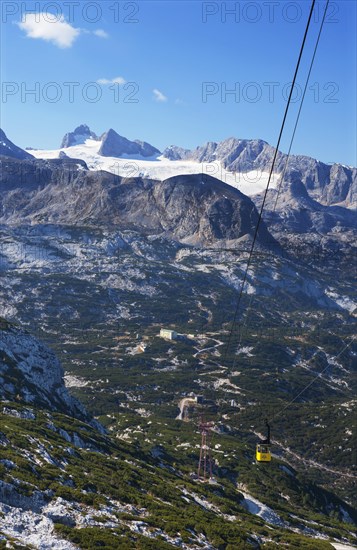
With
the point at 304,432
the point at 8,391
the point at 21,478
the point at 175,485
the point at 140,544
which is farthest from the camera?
the point at 304,432

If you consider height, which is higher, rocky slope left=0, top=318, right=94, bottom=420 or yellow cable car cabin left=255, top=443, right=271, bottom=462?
yellow cable car cabin left=255, top=443, right=271, bottom=462

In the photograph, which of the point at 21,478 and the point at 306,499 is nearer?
the point at 21,478

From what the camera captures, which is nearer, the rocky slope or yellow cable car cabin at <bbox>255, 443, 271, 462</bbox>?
yellow cable car cabin at <bbox>255, 443, 271, 462</bbox>

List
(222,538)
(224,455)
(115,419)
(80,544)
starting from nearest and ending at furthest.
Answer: (80,544) → (222,538) → (224,455) → (115,419)

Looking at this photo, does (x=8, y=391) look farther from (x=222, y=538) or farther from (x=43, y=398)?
(x=222, y=538)

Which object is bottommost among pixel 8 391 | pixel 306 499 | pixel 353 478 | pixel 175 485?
pixel 353 478

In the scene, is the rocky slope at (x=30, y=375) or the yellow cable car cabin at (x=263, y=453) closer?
the yellow cable car cabin at (x=263, y=453)

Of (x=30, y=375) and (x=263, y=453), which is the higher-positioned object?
(x=263, y=453)

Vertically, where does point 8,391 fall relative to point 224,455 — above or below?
above

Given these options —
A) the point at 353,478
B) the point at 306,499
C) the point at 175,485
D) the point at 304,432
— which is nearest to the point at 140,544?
the point at 175,485

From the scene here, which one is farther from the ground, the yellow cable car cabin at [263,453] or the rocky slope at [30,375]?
the yellow cable car cabin at [263,453]

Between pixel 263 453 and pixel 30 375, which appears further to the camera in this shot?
pixel 30 375
